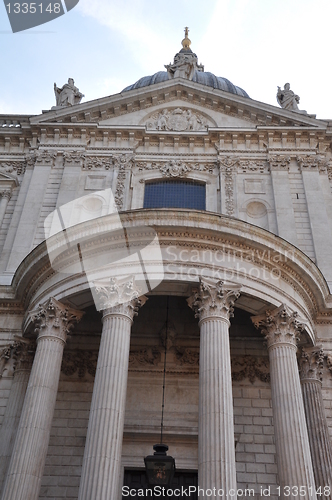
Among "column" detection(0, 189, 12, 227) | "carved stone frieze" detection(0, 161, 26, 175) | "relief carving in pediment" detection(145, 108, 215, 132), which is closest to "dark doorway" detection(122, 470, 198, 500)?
"column" detection(0, 189, 12, 227)

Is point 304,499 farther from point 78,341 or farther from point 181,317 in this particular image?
point 78,341

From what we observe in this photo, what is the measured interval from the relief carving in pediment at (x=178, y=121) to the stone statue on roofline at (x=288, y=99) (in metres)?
4.11

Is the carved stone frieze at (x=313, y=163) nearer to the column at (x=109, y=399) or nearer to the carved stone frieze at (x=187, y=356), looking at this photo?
the carved stone frieze at (x=187, y=356)

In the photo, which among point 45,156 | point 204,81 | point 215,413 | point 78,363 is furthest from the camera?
point 204,81

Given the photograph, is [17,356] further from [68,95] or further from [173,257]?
[68,95]

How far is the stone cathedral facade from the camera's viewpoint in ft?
42.2

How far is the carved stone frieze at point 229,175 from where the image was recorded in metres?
20.8

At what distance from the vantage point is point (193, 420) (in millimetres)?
16562

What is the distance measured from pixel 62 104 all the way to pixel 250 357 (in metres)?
15.0

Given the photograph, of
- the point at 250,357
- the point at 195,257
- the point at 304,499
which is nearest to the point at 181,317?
the point at 250,357

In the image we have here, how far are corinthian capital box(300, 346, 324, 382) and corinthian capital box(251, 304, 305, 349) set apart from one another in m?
1.51

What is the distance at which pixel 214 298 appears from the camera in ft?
46.1

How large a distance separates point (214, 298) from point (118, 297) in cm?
256

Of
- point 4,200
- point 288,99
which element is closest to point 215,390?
point 4,200
